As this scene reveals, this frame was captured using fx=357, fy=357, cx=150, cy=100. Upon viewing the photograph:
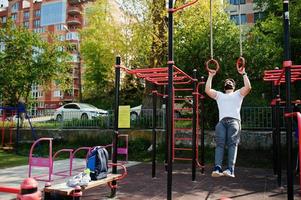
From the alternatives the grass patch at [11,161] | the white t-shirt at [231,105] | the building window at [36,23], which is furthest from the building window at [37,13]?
the white t-shirt at [231,105]

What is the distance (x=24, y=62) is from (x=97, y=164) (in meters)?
13.0

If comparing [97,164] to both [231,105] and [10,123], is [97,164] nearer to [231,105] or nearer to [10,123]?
[231,105]

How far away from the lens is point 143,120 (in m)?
14.9

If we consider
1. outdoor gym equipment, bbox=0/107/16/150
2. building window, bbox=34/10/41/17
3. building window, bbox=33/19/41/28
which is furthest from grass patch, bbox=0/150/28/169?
building window, bbox=34/10/41/17

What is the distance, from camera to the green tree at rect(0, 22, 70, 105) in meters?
17.5

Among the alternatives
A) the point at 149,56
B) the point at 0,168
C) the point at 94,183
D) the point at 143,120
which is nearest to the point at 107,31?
the point at 149,56

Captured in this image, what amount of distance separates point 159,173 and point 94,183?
395cm

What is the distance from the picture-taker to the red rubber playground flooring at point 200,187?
6.90 meters

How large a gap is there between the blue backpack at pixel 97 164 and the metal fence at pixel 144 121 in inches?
277

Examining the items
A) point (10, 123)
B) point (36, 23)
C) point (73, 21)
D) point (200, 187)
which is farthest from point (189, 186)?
point (36, 23)

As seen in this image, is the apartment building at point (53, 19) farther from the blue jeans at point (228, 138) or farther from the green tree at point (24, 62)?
the blue jeans at point (228, 138)

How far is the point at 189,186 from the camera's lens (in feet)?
25.9

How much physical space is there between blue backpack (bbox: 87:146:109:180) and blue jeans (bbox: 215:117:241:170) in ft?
6.86

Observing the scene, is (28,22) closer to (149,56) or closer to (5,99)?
(5,99)
